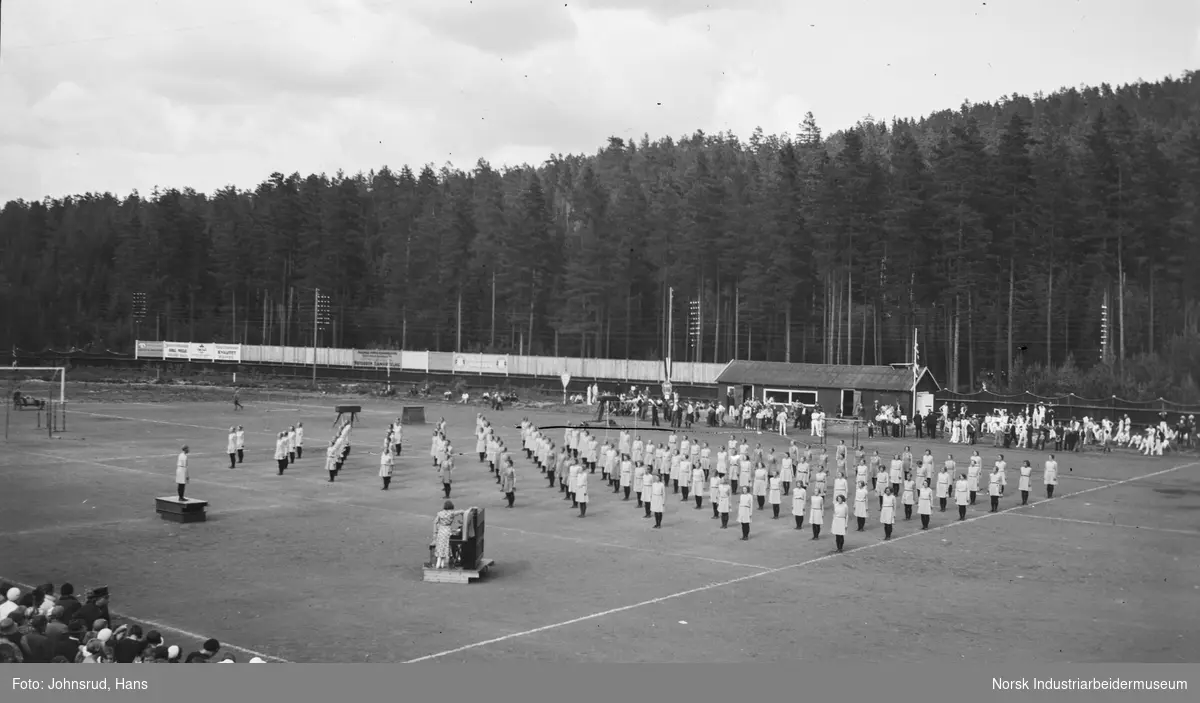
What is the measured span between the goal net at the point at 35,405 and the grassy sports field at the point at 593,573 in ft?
36.7

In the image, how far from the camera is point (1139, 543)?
72.7 feet

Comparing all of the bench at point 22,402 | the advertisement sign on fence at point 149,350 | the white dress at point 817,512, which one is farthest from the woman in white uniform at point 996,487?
the advertisement sign on fence at point 149,350

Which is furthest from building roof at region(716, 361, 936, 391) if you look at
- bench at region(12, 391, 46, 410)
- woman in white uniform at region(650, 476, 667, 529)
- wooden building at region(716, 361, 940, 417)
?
bench at region(12, 391, 46, 410)

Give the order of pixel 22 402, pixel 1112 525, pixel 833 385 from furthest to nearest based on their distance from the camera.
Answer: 1. pixel 833 385
2. pixel 22 402
3. pixel 1112 525

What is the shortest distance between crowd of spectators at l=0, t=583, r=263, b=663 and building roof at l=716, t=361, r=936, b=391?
44744mm

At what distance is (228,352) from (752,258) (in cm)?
4654

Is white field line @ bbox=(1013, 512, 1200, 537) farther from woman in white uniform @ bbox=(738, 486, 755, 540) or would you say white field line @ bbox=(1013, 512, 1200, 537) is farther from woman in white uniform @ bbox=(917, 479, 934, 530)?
woman in white uniform @ bbox=(738, 486, 755, 540)

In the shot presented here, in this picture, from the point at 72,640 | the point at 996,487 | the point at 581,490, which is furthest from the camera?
the point at 996,487

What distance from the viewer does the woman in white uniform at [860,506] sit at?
23.0m

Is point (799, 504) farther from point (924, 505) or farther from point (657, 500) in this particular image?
point (657, 500)

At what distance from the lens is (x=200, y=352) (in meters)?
86.4

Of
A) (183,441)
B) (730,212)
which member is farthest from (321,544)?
(730,212)

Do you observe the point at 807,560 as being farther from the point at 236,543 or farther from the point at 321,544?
the point at 236,543

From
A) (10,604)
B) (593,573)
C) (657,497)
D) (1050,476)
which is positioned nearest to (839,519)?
(657,497)
